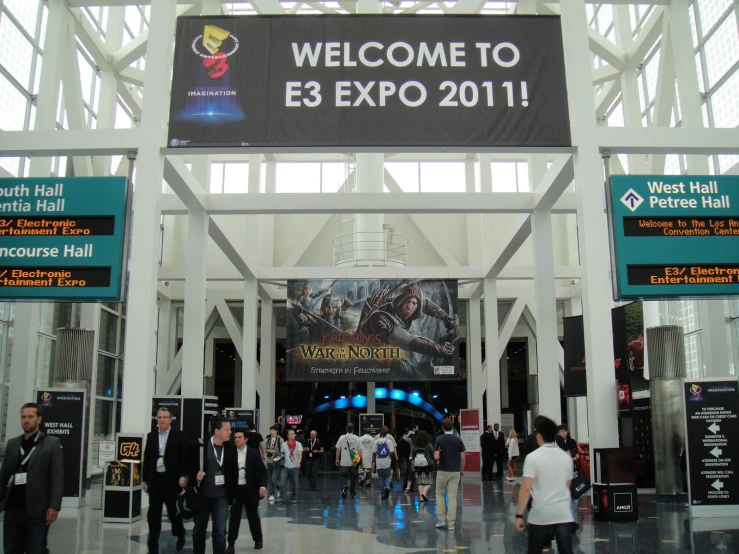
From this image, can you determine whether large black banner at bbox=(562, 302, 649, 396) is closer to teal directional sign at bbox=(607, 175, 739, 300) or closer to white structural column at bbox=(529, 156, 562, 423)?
white structural column at bbox=(529, 156, 562, 423)

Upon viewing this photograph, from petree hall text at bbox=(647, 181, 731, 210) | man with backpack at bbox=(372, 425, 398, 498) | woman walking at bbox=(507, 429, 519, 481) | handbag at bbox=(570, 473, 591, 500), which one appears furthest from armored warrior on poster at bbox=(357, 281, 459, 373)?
handbag at bbox=(570, 473, 591, 500)

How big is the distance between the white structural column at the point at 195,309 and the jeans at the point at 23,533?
8.42 meters

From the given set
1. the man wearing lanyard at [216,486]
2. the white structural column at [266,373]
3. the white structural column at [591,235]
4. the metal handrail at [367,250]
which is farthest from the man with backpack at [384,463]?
the white structural column at [266,373]

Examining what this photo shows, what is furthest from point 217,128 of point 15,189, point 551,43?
point 551,43

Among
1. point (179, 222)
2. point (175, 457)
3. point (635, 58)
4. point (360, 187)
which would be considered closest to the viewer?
point (175, 457)

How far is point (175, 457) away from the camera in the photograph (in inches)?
302

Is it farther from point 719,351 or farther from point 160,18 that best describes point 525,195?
point 160,18

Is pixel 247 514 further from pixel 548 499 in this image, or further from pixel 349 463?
pixel 349 463

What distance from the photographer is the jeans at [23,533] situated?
584cm

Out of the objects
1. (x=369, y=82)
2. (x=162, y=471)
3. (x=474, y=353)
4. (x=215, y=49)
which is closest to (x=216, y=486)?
(x=162, y=471)

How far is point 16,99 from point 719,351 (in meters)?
15.6

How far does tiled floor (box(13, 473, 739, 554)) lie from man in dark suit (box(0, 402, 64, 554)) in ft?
8.21

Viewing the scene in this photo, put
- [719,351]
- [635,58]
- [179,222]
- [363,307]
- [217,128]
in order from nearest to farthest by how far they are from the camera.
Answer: [217,128] < [719,351] < [635,58] < [363,307] < [179,222]

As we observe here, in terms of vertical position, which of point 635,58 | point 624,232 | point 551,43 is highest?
point 635,58
